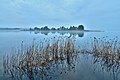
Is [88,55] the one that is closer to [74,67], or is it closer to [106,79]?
[74,67]

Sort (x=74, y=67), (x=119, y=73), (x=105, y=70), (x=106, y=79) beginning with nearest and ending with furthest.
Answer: (x=106, y=79) < (x=119, y=73) < (x=105, y=70) < (x=74, y=67)

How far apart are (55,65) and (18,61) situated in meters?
1.97

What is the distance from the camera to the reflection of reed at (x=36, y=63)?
365 inches

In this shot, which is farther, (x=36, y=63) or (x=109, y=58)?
(x=109, y=58)

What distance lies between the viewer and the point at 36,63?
10.1 m

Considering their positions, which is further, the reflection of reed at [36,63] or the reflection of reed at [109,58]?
the reflection of reed at [109,58]

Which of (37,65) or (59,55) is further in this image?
(59,55)

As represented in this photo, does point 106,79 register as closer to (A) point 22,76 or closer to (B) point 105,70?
(B) point 105,70

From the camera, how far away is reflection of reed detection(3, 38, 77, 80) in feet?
30.4

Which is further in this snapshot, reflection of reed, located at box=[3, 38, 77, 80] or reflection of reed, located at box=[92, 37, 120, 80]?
reflection of reed, located at box=[92, 37, 120, 80]

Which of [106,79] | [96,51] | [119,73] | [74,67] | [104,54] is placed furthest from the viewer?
[96,51]

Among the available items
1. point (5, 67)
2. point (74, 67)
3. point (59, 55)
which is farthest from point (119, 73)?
point (5, 67)

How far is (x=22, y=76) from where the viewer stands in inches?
359

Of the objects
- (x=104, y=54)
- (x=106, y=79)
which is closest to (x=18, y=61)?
(x=106, y=79)
